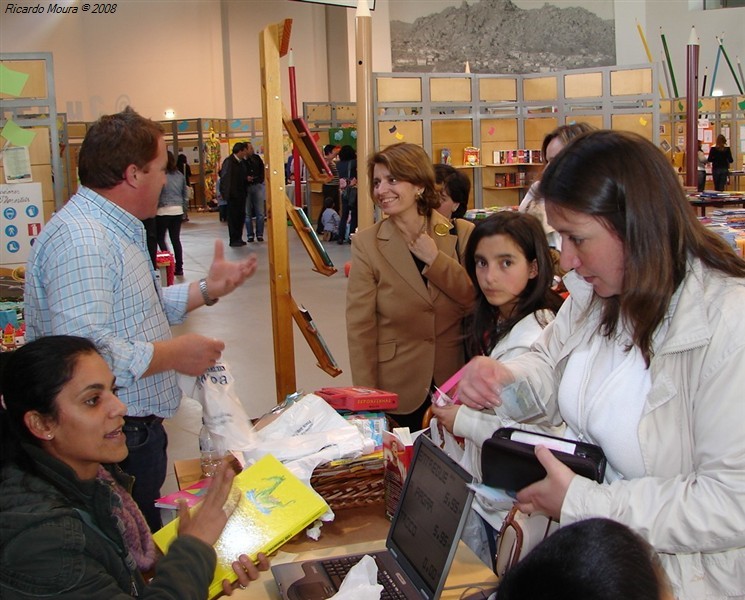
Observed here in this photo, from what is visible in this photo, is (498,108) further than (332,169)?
No

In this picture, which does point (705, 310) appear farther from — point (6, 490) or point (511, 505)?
point (6, 490)

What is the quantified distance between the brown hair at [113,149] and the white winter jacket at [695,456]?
1.63m

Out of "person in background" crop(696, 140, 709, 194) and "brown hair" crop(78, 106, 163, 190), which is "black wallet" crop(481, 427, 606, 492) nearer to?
"brown hair" crop(78, 106, 163, 190)

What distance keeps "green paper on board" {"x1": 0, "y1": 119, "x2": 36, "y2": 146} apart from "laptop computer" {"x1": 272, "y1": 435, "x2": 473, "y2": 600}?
5314mm

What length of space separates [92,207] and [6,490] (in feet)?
3.65

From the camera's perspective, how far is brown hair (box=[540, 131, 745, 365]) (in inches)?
57.4

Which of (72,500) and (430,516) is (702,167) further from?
(72,500)

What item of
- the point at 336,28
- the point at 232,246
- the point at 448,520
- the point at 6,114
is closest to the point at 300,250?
the point at 232,246

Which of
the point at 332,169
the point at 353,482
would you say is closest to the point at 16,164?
the point at 353,482

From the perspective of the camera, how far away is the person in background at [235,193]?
1359 cm

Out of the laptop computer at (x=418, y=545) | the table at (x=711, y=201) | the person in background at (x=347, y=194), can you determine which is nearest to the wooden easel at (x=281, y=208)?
the laptop computer at (x=418, y=545)

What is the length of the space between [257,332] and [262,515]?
5818 millimetres

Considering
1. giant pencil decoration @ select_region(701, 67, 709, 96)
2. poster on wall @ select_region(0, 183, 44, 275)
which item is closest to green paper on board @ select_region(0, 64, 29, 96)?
poster on wall @ select_region(0, 183, 44, 275)

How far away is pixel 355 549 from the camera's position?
6.73 feet
